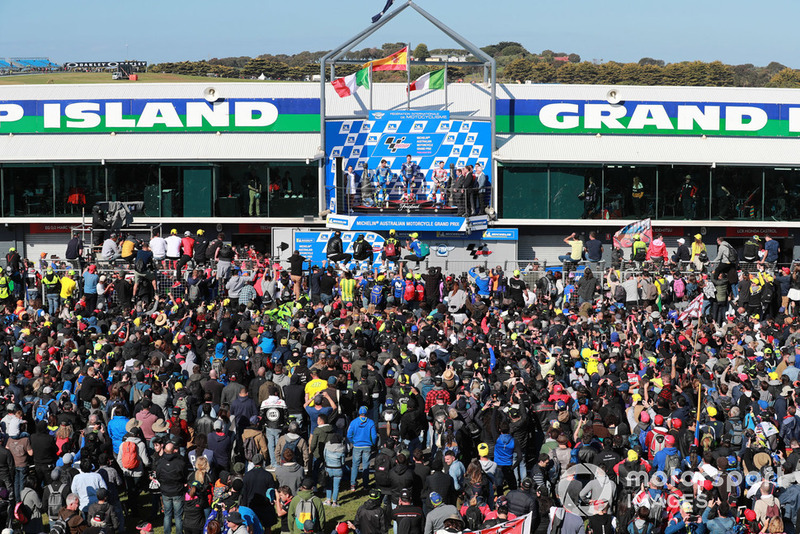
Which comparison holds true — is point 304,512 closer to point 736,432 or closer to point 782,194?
point 736,432

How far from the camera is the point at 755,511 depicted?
42.5 feet

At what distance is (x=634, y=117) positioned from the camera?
34281mm

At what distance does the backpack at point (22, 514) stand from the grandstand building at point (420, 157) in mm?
20583

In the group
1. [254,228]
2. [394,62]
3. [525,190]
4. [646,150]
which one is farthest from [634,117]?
[254,228]

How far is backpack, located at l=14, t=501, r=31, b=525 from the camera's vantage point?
12953 millimetres

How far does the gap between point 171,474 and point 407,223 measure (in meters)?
18.3

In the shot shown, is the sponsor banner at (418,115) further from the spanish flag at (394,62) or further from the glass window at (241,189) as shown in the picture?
the glass window at (241,189)

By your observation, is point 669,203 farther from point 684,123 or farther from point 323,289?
point 323,289

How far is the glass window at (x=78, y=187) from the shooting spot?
1328 inches

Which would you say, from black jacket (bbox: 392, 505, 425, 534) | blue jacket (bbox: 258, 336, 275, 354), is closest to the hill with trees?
blue jacket (bbox: 258, 336, 275, 354)

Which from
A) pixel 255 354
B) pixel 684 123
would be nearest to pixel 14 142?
pixel 255 354

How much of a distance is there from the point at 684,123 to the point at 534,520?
24.2 meters

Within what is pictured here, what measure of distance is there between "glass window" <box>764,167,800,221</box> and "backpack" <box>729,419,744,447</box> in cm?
2031

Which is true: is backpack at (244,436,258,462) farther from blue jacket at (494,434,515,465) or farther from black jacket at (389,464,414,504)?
blue jacket at (494,434,515,465)
